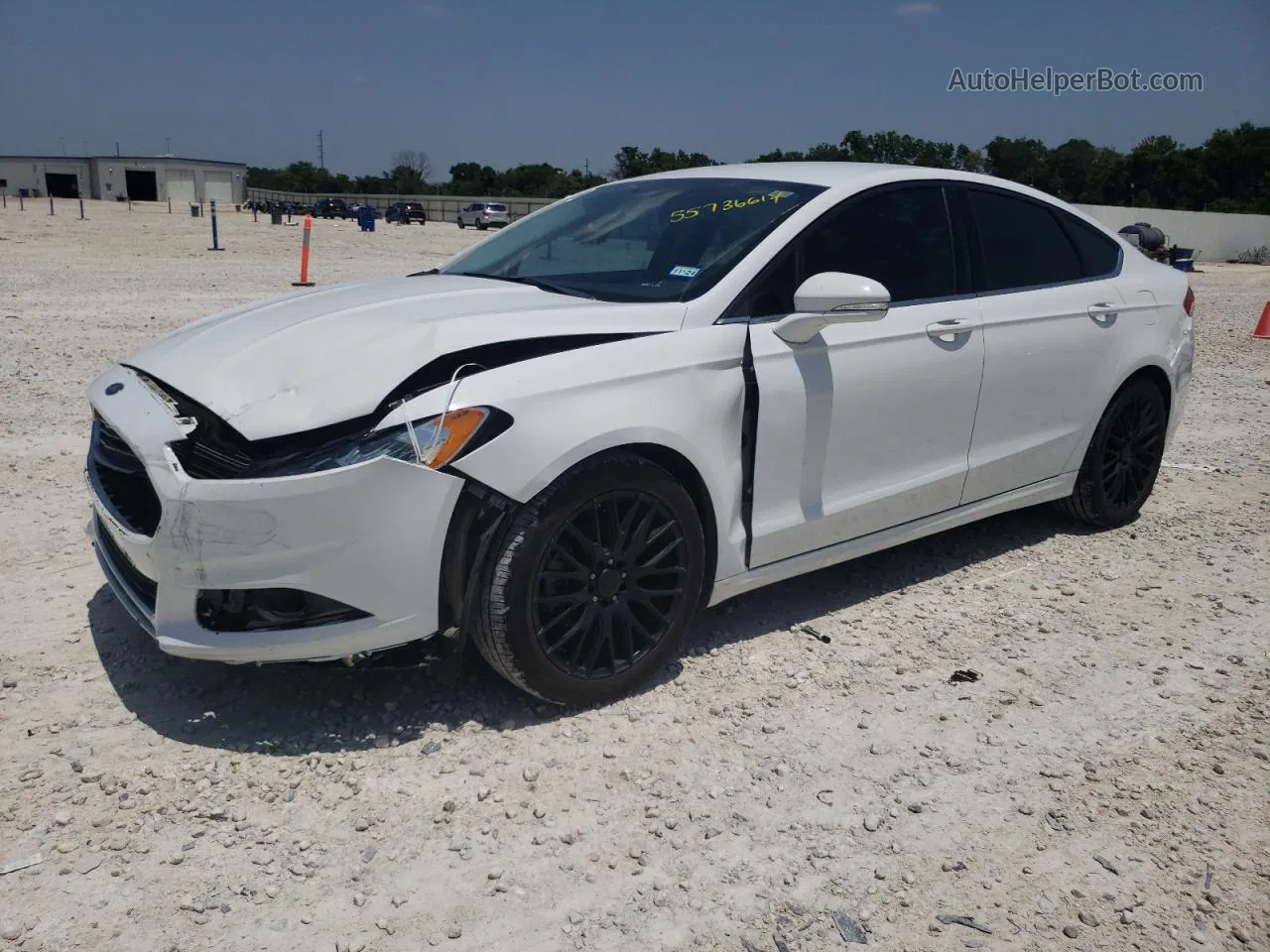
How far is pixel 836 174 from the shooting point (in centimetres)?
420

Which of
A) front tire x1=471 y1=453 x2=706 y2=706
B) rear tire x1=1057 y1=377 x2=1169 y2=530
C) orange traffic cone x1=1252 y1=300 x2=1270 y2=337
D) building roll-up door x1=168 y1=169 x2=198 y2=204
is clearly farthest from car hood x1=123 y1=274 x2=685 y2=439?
building roll-up door x1=168 y1=169 x2=198 y2=204

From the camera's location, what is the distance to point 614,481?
3.26 meters

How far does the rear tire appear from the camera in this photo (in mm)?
5172

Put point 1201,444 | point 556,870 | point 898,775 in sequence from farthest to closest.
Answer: point 1201,444
point 898,775
point 556,870

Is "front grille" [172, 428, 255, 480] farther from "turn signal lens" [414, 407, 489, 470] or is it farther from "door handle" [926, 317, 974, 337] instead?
"door handle" [926, 317, 974, 337]

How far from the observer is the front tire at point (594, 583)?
3145 millimetres

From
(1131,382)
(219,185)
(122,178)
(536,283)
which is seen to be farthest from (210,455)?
(122,178)

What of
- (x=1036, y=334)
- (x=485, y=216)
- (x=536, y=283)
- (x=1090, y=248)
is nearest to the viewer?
(x=536, y=283)

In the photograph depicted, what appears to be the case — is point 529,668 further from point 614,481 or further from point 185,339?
point 185,339

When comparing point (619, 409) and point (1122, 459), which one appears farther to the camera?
point (1122, 459)

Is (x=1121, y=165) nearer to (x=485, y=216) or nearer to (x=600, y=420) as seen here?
(x=485, y=216)

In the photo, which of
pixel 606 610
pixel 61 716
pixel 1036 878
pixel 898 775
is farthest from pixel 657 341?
pixel 61 716

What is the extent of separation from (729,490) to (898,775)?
1053 mm

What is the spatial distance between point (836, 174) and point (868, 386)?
2.96 ft
